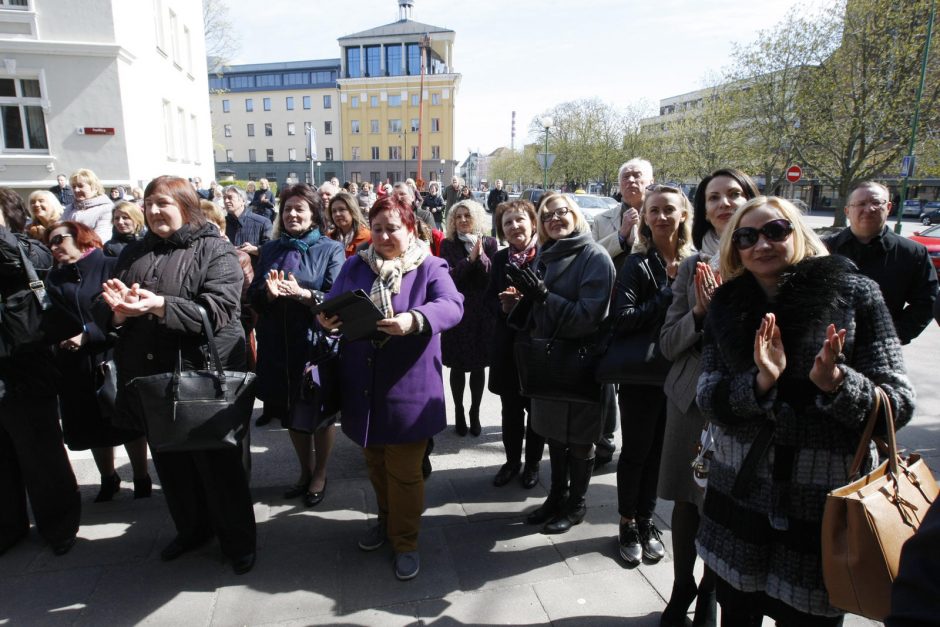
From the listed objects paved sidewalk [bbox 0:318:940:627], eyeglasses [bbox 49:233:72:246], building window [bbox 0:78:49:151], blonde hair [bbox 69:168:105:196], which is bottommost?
paved sidewalk [bbox 0:318:940:627]

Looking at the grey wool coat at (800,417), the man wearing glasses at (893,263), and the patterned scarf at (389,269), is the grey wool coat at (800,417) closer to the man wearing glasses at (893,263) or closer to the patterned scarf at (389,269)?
the patterned scarf at (389,269)

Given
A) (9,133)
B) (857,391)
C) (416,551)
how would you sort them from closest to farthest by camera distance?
(857,391)
(416,551)
(9,133)

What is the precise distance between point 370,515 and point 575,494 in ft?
4.35

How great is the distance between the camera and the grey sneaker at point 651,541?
2.99m

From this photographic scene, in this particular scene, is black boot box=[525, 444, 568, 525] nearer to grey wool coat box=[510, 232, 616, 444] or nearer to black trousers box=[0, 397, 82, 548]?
grey wool coat box=[510, 232, 616, 444]

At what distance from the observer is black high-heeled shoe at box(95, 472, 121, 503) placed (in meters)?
3.62

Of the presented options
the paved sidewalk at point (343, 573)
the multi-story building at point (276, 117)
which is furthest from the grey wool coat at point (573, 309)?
the multi-story building at point (276, 117)

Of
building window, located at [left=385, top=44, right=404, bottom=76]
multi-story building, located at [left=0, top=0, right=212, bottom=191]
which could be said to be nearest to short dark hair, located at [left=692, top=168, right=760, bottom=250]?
multi-story building, located at [left=0, top=0, right=212, bottom=191]

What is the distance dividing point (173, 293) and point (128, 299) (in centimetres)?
29

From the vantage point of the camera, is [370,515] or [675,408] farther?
[370,515]

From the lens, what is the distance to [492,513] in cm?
352

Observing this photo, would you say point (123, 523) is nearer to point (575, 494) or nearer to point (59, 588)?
point (59, 588)

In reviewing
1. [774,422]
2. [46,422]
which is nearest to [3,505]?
[46,422]

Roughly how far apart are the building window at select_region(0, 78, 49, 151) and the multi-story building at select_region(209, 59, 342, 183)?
54.7 meters
